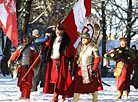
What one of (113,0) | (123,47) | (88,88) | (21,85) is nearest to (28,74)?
(21,85)

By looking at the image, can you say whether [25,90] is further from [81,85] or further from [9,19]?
[9,19]

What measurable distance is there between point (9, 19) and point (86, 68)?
9.70 feet

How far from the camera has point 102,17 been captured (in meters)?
18.5

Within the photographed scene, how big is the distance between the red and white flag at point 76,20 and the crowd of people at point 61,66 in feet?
4.93

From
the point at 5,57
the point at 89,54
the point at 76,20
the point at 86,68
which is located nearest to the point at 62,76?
the point at 86,68

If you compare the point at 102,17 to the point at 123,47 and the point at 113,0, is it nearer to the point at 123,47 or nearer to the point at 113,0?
the point at 113,0

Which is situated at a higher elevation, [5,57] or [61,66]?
[5,57]

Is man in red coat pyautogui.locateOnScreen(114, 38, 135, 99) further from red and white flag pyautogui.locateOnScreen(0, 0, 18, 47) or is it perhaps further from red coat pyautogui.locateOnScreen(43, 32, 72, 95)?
red and white flag pyautogui.locateOnScreen(0, 0, 18, 47)

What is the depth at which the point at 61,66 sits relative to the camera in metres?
6.96

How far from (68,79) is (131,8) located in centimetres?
1200

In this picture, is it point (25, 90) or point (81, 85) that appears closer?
point (81, 85)

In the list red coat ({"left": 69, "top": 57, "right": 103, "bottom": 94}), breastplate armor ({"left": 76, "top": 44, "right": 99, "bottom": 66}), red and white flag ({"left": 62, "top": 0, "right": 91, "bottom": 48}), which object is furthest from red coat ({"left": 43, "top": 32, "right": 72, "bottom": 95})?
red and white flag ({"left": 62, "top": 0, "right": 91, "bottom": 48})

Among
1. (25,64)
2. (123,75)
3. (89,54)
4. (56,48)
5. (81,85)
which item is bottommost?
(81,85)

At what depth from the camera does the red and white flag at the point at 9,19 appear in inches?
316
